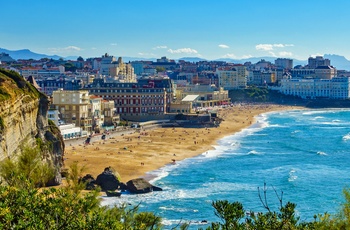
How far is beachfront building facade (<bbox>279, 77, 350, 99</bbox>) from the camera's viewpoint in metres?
166

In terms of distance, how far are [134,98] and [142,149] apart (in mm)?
28909

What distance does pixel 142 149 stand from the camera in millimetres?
65625

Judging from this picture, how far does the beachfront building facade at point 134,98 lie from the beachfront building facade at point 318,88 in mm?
81311

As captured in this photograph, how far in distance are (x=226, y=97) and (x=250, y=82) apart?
46135 millimetres

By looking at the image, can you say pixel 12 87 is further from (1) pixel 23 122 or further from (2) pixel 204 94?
(2) pixel 204 94

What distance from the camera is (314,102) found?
158375 millimetres

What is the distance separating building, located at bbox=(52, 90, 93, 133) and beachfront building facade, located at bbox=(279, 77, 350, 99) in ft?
343

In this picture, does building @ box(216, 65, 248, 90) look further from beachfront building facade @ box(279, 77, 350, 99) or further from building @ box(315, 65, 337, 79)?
building @ box(315, 65, 337, 79)

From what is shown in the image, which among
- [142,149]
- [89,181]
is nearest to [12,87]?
[89,181]

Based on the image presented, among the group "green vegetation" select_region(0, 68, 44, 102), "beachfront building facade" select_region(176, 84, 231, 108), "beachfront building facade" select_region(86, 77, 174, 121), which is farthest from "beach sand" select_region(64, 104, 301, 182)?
"beachfront building facade" select_region(176, 84, 231, 108)

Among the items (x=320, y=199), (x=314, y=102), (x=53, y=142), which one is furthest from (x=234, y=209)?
(x=314, y=102)

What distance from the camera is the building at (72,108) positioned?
73438 millimetres

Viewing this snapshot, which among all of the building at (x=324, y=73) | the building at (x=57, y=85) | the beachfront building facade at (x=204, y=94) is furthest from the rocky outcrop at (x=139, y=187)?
the building at (x=324, y=73)

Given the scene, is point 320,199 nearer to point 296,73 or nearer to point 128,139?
point 128,139
